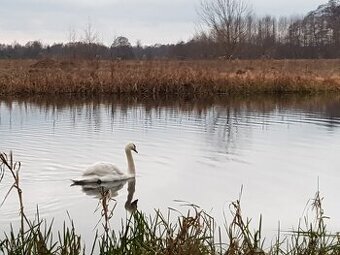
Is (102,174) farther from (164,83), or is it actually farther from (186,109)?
(164,83)

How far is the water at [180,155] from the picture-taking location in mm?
6598

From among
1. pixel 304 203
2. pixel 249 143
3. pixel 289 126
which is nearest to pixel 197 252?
pixel 304 203

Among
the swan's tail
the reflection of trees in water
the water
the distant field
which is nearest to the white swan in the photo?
the swan's tail

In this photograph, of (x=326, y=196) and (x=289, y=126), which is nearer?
(x=326, y=196)

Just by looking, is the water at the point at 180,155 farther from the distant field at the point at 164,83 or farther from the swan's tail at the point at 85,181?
the distant field at the point at 164,83

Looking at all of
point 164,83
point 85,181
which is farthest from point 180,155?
point 164,83

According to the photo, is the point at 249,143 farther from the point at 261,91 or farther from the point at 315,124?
the point at 261,91

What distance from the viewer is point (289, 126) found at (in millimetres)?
13195

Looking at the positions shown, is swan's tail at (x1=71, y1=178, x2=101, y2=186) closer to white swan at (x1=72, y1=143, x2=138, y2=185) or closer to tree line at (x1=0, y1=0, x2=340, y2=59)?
white swan at (x1=72, y1=143, x2=138, y2=185)

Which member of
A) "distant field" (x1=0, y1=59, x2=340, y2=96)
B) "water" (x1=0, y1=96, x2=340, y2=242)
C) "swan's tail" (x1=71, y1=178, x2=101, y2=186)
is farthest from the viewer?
"distant field" (x1=0, y1=59, x2=340, y2=96)

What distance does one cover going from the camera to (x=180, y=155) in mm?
9602

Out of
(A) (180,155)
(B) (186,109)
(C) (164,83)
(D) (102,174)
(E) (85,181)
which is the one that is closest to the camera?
Result: (E) (85,181)

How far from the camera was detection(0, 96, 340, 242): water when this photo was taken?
21.6 feet

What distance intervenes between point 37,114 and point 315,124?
6827mm
